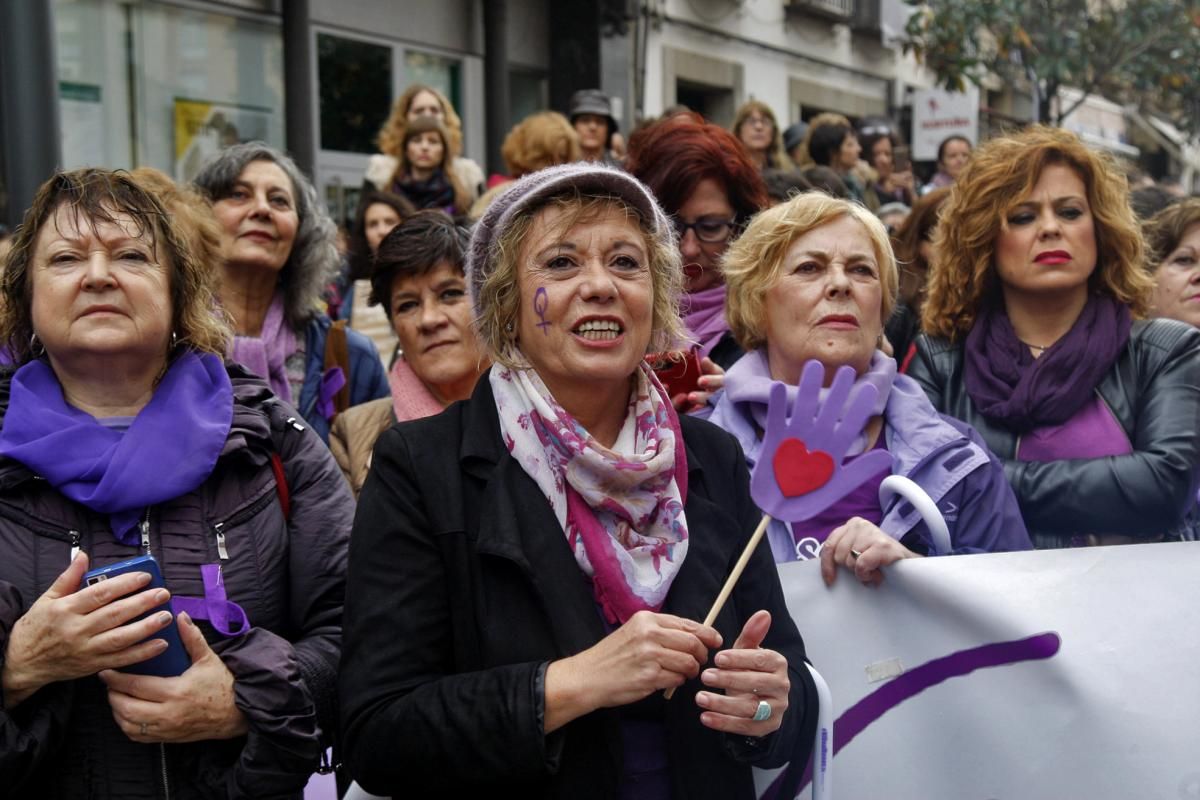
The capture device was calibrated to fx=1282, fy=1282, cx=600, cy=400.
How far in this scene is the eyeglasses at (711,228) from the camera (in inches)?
155

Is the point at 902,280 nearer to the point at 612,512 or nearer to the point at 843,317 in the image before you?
the point at 843,317

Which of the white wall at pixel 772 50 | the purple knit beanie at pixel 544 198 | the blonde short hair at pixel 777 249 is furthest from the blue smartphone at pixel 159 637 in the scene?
the white wall at pixel 772 50

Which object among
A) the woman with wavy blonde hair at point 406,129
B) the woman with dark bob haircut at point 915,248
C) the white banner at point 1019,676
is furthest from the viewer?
the woman with wavy blonde hair at point 406,129

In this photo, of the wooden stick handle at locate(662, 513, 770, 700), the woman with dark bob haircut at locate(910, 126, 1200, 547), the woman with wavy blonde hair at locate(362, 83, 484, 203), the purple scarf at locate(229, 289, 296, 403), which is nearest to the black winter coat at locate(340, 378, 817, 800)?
the wooden stick handle at locate(662, 513, 770, 700)

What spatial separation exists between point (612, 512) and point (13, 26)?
13.9ft

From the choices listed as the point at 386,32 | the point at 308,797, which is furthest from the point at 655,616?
the point at 386,32

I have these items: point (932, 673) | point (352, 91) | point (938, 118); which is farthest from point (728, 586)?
point (938, 118)

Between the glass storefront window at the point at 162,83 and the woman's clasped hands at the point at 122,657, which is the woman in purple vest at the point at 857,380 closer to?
the woman's clasped hands at the point at 122,657

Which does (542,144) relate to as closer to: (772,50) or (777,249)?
(777,249)

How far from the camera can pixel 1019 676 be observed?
2.51 metres

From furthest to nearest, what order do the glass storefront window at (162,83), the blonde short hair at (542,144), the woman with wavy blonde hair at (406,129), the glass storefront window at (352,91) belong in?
the glass storefront window at (352,91) < the glass storefront window at (162,83) < the woman with wavy blonde hair at (406,129) < the blonde short hair at (542,144)

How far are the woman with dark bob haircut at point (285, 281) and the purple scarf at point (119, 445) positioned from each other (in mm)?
1553

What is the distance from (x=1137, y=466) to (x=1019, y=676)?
82 cm

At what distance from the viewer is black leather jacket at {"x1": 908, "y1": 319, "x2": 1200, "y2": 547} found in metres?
3.06
